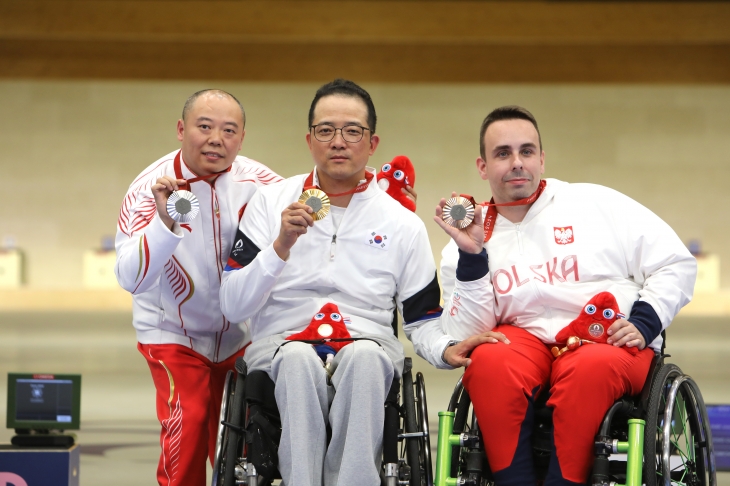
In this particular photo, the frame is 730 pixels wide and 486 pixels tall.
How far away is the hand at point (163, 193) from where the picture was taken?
2.59 m

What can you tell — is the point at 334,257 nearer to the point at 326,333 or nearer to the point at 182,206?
the point at 326,333

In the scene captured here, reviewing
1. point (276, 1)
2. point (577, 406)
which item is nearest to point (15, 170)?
point (276, 1)

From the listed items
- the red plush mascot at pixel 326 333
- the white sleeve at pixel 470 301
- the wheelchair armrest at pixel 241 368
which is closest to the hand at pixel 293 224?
the red plush mascot at pixel 326 333

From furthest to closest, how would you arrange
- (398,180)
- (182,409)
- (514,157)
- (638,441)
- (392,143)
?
(392,143)
(398,180)
(182,409)
(514,157)
(638,441)

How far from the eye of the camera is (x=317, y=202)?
252 centimetres

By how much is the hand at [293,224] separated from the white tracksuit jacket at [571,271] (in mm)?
474

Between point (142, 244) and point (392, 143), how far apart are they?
1061cm

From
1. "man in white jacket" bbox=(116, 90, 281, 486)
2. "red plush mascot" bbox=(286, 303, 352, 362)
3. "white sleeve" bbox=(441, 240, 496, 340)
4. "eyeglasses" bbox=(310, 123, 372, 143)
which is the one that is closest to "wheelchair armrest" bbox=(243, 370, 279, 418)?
"red plush mascot" bbox=(286, 303, 352, 362)

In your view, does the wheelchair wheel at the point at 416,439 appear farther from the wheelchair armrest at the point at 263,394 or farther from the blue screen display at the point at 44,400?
the blue screen display at the point at 44,400

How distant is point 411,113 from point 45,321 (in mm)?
5887

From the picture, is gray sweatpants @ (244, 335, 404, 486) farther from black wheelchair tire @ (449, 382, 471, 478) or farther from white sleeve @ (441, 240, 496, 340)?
white sleeve @ (441, 240, 496, 340)

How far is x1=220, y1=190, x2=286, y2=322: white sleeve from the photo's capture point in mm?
2518

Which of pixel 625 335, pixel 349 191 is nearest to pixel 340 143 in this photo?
pixel 349 191

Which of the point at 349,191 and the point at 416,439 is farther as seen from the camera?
the point at 349,191
